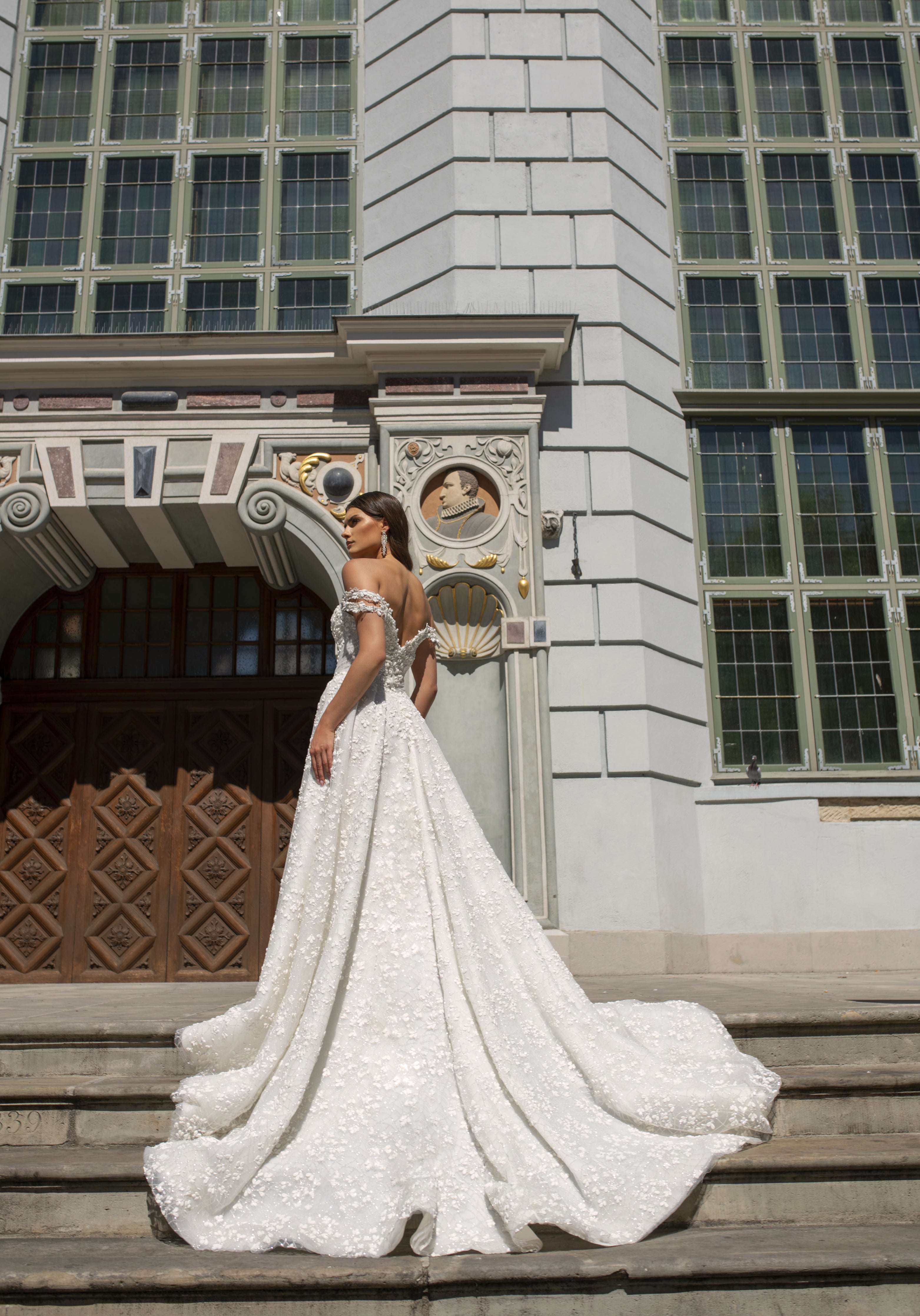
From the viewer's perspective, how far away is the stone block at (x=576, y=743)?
27.2ft

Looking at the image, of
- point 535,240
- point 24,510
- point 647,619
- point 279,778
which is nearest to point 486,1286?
point 647,619

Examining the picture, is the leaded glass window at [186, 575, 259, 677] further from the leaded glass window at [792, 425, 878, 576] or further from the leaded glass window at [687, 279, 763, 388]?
the leaded glass window at [792, 425, 878, 576]

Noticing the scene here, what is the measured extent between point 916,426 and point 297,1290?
9473 mm

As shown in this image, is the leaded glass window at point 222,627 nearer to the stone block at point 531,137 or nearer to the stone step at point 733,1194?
the stone block at point 531,137

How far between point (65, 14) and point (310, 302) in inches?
166

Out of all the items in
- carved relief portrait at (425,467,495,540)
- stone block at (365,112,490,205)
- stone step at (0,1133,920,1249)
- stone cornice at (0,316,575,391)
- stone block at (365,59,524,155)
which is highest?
stone block at (365,59,524,155)

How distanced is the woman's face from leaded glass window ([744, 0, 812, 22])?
9361 millimetres

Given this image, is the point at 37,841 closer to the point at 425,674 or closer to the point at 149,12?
the point at 425,674

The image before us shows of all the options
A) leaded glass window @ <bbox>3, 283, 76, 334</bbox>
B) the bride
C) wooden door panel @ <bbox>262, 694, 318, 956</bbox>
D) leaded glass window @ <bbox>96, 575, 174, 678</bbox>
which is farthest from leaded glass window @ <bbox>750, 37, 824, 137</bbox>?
the bride

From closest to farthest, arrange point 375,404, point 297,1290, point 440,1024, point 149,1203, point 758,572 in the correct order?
point 297,1290 < point 149,1203 < point 440,1024 < point 375,404 < point 758,572

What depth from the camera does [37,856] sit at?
916 centimetres

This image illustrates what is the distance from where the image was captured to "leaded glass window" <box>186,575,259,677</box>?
959cm

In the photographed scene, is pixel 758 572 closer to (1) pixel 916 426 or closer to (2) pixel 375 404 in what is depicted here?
(1) pixel 916 426

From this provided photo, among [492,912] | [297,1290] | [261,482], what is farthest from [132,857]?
[297,1290]
